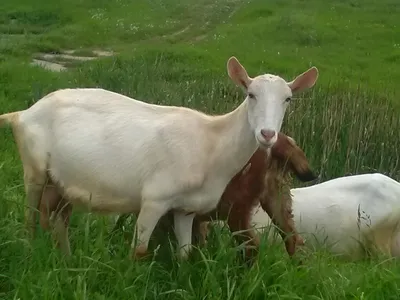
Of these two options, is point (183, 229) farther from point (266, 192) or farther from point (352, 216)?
point (352, 216)

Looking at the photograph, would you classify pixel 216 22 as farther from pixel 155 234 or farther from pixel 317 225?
pixel 155 234

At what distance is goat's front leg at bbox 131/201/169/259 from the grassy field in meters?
0.10

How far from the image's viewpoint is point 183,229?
4.77 meters

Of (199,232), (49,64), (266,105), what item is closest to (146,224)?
(199,232)

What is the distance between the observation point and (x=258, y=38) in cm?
2027

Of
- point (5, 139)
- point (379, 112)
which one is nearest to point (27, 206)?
point (5, 139)

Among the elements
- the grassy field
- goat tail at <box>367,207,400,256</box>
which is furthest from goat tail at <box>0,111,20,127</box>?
goat tail at <box>367,207,400,256</box>

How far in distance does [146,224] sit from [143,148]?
1.62 ft

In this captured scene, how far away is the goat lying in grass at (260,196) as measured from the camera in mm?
5121

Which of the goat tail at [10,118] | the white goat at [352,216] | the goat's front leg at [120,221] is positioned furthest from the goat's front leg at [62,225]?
the white goat at [352,216]

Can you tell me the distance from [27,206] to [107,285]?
980 millimetres

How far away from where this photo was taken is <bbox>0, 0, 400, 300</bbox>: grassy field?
4414mm

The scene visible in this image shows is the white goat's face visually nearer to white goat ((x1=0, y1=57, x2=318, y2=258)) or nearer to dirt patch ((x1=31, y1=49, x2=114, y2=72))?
white goat ((x1=0, y1=57, x2=318, y2=258))

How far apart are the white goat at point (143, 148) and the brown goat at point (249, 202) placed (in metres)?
0.14
